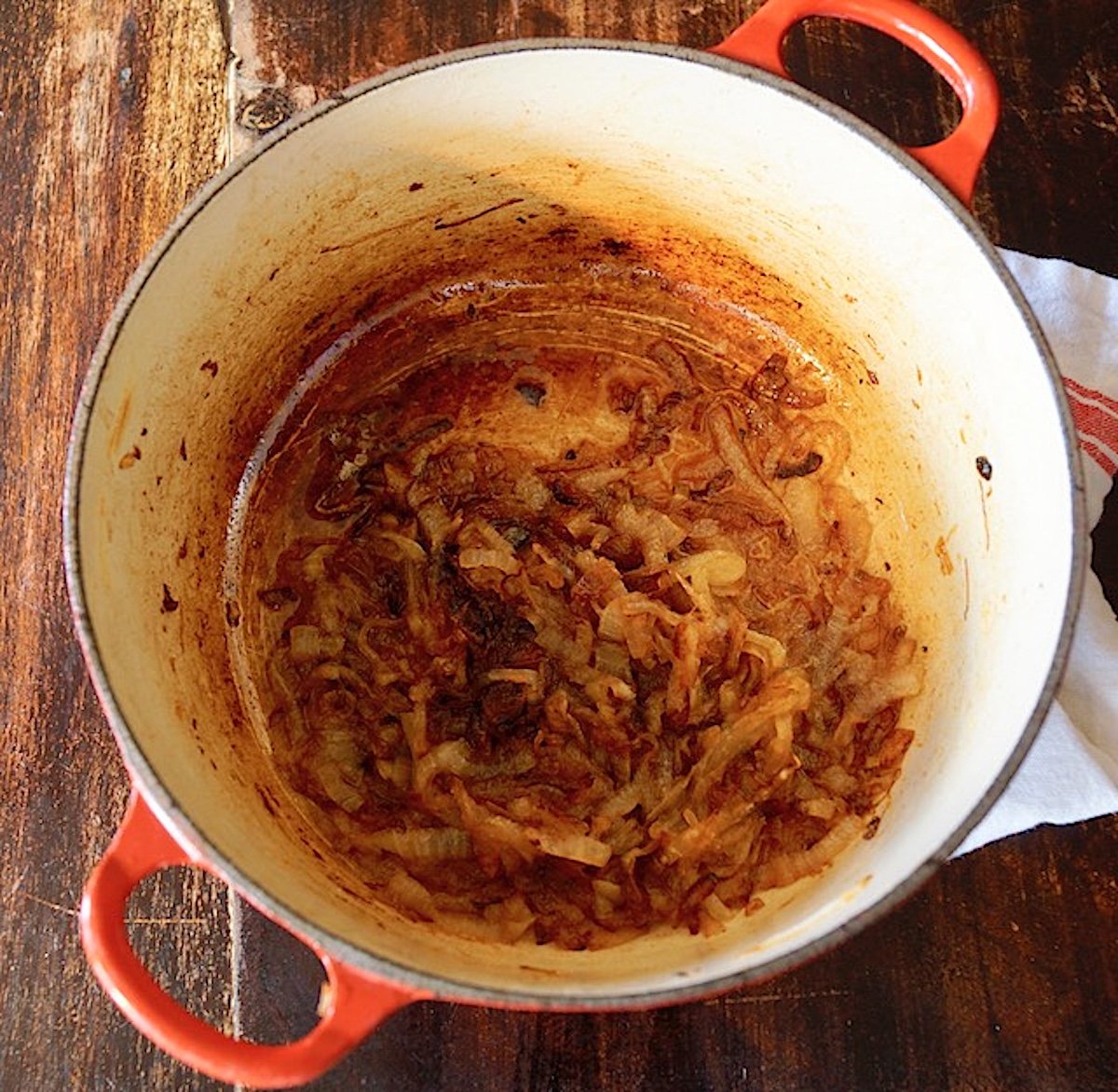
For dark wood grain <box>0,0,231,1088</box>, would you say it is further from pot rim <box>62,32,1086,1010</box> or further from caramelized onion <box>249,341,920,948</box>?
pot rim <box>62,32,1086,1010</box>

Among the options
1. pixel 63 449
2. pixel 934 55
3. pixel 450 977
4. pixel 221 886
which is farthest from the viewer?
pixel 63 449

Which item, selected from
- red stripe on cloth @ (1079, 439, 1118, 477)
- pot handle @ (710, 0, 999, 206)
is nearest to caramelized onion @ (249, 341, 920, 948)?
red stripe on cloth @ (1079, 439, 1118, 477)

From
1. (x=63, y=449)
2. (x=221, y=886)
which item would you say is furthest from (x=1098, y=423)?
(x=63, y=449)

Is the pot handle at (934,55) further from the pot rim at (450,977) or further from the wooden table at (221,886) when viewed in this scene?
the wooden table at (221,886)

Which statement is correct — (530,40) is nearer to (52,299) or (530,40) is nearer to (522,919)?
(52,299)

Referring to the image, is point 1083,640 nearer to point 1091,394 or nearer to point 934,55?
point 1091,394
